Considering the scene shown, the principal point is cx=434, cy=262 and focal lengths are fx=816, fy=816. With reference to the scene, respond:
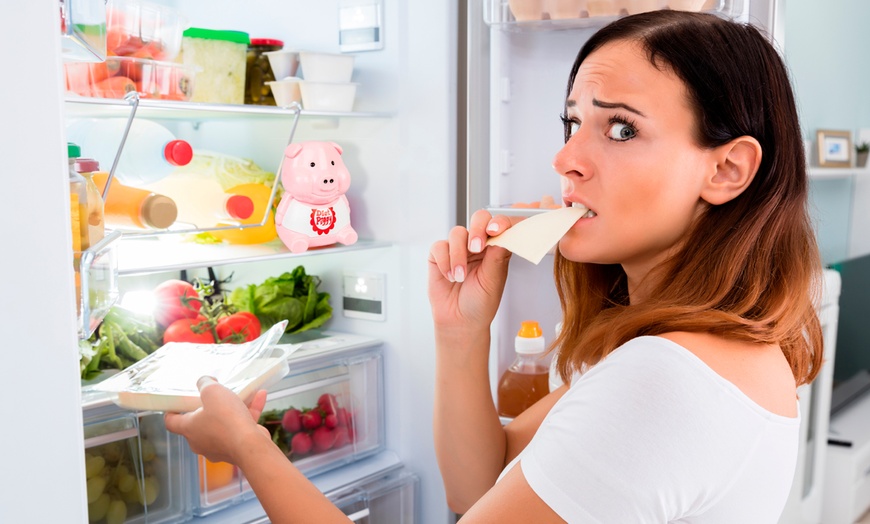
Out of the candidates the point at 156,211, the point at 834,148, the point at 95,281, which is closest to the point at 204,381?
the point at 95,281

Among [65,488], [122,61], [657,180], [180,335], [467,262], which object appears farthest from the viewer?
[180,335]

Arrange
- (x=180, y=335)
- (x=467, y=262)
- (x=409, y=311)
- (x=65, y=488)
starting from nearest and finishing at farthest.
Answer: (x=65, y=488), (x=467, y=262), (x=180, y=335), (x=409, y=311)

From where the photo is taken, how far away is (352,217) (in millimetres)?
1915

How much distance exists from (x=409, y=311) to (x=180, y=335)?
1.64ft

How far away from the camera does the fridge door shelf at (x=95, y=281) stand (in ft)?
2.94

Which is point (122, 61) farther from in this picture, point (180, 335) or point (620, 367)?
point (620, 367)

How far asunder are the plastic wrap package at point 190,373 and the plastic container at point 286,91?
635 millimetres

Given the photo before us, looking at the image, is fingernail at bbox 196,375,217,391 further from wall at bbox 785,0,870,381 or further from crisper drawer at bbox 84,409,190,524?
wall at bbox 785,0,870,381

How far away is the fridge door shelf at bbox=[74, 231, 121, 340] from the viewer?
0.90 m

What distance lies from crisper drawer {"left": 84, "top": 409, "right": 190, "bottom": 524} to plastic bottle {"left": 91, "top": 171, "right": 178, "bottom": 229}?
33 centimetres

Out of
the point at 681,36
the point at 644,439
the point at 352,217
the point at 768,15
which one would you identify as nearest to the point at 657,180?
the point at 681,36

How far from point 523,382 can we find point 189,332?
0.67 metres

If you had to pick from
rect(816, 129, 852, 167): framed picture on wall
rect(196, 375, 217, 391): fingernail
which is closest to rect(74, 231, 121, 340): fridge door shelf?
rect(196, 375, 217, 391): fingernail

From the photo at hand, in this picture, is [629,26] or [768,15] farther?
[768,15]
